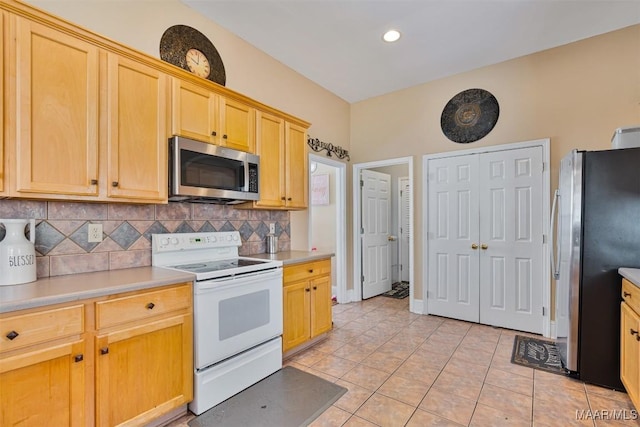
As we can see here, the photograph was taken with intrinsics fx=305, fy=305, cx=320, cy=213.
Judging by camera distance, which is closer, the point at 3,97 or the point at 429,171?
the point at 3,97

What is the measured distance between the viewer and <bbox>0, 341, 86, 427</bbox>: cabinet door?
1.25 metres

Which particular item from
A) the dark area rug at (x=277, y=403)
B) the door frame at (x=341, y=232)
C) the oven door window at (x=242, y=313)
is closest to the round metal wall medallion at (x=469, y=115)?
the door frame at (x=341, y=232)

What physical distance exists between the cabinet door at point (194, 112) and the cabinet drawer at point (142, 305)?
3.62 feet

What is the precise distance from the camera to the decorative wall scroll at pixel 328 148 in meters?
3.83

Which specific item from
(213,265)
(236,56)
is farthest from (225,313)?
(236,56)

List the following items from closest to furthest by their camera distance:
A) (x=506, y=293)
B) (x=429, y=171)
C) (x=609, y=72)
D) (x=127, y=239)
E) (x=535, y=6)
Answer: (x=127, y=239) < (x=535, y=6) < (x=609, y=72) < (x=506, y=293) < (x=429, y=171)

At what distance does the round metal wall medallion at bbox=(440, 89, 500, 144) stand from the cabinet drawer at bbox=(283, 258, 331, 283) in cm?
223

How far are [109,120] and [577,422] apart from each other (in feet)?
11.0

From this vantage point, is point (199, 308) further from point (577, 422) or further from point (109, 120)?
point (577, 422)

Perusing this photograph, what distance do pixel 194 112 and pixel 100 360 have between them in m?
1.67

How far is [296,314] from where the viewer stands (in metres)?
2.69

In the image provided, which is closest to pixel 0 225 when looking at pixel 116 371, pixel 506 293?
pixel 116 371

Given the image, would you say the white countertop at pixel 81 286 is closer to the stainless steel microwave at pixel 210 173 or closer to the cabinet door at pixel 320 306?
the stainless steel microwave at pixel 210 173

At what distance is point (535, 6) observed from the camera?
2506 millimetres
